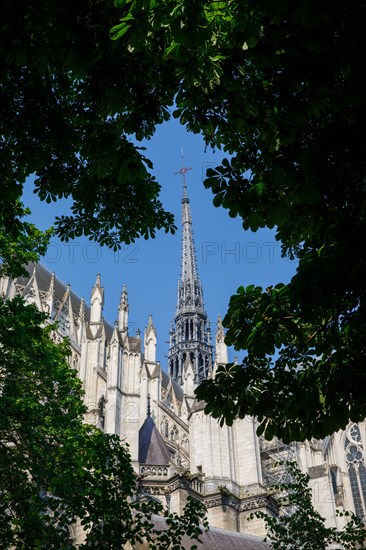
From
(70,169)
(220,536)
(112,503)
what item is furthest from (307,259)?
(220,536)

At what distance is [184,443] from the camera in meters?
41.7

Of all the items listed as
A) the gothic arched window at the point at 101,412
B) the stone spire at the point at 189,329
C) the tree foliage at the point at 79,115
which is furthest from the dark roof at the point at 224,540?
the stone spire at the point at 189,329

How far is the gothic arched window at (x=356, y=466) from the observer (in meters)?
33.6

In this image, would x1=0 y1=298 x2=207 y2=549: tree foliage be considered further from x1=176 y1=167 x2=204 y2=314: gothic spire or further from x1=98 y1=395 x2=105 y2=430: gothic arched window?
x1=176 y1=167 x2=204 y2=314: gothic spire

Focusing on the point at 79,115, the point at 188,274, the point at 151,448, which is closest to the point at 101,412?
the point at 151,448

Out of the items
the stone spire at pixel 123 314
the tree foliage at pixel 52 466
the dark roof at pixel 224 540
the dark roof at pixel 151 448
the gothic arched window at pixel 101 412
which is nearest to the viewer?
the tree foliage at pixel 52 466

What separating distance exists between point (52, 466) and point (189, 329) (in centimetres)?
5651

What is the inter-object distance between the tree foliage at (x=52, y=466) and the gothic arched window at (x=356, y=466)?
25529 mm

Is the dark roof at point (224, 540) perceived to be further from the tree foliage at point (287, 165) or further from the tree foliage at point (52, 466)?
the tree foliage at point (287, 165)

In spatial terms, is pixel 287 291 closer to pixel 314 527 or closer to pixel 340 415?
pixel 340 415

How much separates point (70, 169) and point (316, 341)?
12.6ft

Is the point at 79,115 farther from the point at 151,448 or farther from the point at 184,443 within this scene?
the point at 184,443

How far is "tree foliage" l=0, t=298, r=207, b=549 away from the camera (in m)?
9.33

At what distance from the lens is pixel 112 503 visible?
9.73m
